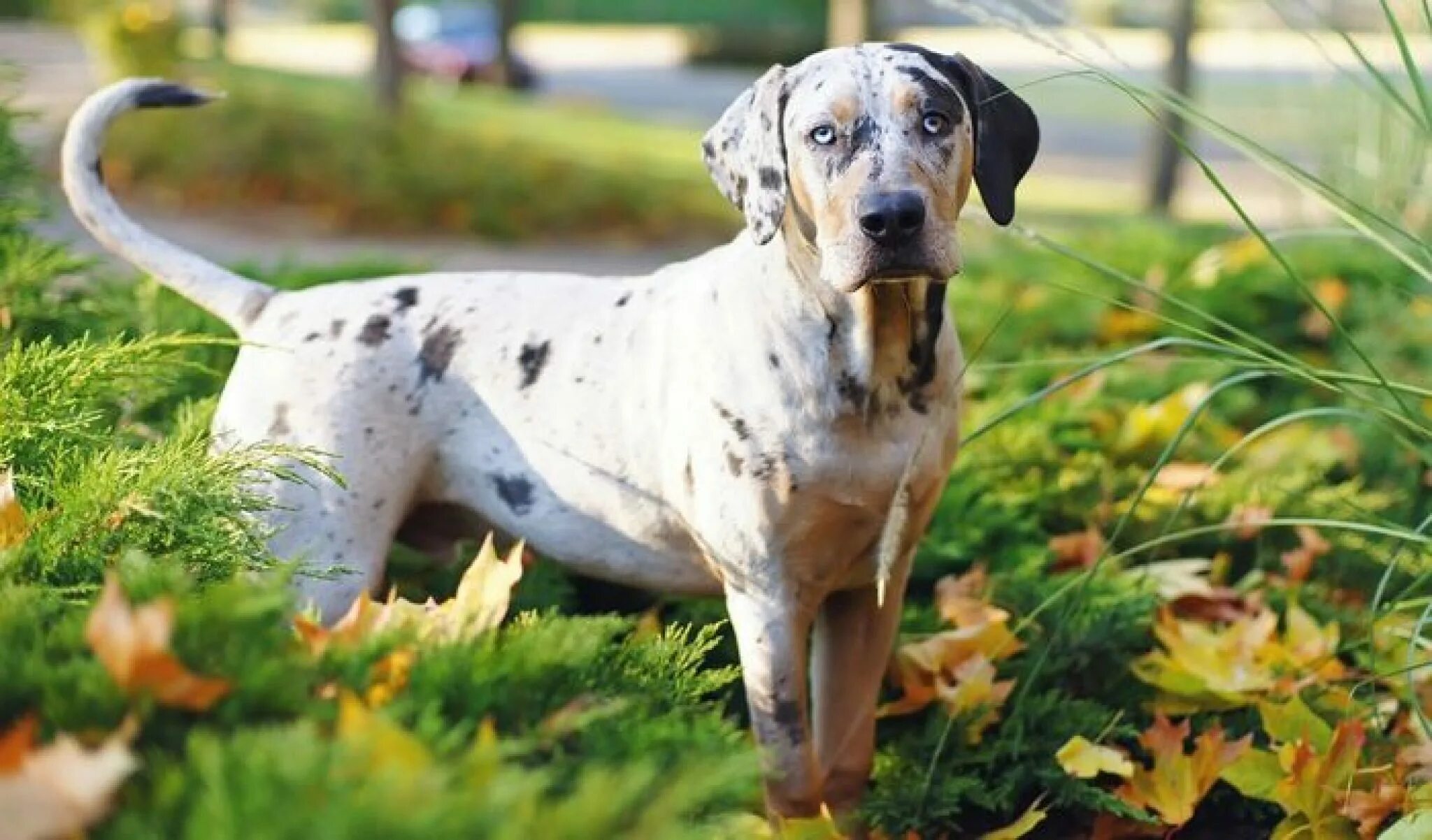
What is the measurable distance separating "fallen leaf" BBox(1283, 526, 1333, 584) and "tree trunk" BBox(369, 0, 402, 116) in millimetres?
8833

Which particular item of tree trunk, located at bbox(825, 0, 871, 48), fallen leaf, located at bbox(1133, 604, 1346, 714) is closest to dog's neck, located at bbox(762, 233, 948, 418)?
fallen leaf, located at bbox(1133, 604, 1346, 714)

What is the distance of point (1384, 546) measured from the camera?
3.80 metres

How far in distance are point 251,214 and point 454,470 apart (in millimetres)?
8847

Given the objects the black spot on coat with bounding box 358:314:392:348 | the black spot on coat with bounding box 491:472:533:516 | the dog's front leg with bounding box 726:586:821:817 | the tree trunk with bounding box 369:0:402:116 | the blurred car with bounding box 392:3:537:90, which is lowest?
the blurred car with bounding box 392:3:537:90

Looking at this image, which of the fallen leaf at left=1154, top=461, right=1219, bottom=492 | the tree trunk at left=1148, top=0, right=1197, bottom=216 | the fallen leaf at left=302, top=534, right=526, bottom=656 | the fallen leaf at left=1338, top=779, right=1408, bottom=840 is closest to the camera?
the fallen leaf at left=302, top=534, right=526, bottom=656

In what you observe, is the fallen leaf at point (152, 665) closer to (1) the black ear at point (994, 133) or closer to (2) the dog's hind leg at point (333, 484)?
(2) the dog's hind leg at point (333, 484)

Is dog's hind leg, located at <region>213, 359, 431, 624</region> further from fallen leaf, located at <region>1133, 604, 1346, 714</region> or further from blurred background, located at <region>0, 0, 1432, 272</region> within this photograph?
blurred background, located at <region>0, 0, 1432, 272</region>

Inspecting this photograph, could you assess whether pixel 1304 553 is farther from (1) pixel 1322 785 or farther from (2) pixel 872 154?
(2) pixel 872 154

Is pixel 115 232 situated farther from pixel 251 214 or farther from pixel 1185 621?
pixel 251 214

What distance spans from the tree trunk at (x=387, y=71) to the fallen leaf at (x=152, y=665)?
10.5m

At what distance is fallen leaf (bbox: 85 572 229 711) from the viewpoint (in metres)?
1.43

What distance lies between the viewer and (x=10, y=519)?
1.98 meters

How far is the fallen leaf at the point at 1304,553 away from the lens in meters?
3.74

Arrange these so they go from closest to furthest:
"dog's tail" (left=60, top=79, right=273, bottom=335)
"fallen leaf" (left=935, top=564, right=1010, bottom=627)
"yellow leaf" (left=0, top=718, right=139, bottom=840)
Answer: "yellow leaf" (left=0, top=718, right=139, bottom=840), "dog's tail" (left=60, top=79, right=273, bottom=335), "fallen leaf" (left=935, top=564, right=1010, bottom=627)
